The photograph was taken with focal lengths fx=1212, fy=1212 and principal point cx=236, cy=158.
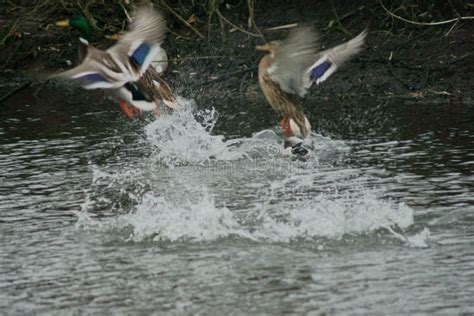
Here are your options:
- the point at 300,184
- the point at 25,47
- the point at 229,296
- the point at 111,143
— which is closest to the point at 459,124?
the point at 300,184

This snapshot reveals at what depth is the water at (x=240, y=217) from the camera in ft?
21.4

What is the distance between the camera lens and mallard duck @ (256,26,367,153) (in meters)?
9.93

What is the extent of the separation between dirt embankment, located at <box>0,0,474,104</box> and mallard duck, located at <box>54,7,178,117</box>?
2708 mm

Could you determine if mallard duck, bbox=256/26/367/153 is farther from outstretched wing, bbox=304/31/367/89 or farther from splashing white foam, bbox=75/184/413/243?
splashing white foam, bbox=75/184/413/243

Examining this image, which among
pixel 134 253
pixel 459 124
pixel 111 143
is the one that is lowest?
pixel 459 124

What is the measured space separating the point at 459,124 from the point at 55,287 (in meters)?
5.29

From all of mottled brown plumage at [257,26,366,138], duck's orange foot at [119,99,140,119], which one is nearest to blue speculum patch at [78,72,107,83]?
duck's orange foot at [119,99,140,119]

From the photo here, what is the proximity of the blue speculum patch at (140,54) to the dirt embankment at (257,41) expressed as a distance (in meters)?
3.06

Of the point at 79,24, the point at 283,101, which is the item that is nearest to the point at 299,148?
the point at 283,101

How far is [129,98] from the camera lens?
1069 cm

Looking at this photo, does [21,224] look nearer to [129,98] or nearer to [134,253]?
[134,253]

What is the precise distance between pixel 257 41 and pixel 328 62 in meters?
4.31

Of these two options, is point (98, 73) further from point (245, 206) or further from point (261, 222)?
point (261, 222)

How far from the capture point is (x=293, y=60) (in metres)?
10.0
